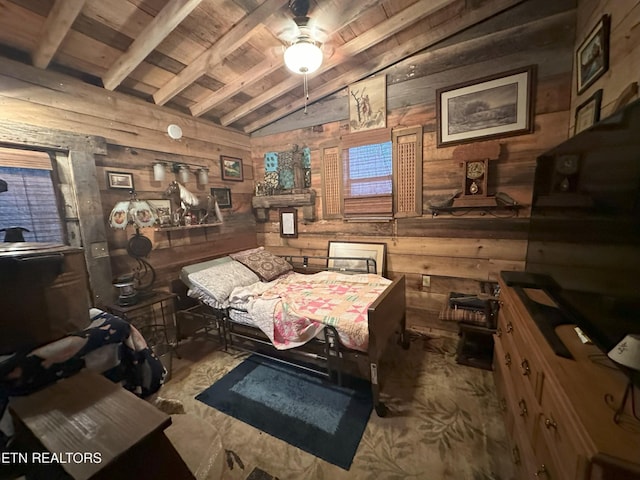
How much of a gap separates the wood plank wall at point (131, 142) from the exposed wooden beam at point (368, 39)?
74 centimetres

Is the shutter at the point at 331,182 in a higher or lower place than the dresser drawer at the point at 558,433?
higher

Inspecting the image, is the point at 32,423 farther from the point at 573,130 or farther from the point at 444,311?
the point at 573,130

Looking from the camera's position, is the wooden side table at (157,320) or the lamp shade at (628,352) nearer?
the lamp shade at (628,352)

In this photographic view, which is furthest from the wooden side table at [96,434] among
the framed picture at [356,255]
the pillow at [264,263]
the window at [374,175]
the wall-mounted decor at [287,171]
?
the wall-mounted decor at [287,171]

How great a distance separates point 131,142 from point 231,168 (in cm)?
114

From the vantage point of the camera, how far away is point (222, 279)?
2.61 m

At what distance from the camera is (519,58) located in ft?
7.32

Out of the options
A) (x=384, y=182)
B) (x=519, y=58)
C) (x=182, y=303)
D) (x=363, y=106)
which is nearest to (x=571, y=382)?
(x=384, y=182)

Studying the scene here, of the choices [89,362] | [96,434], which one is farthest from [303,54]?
[96,434]

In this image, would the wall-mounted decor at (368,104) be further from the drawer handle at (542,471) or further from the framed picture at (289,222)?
the drawer handle at (542,471)

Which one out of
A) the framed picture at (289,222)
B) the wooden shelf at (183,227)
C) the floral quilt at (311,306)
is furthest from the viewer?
the framed picture at (289,222)

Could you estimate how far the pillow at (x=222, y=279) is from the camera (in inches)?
97.2

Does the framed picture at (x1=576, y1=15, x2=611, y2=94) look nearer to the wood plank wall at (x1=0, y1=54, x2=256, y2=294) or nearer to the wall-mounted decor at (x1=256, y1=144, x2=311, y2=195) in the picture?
the wall-mounted decor at (x1=256, y1=144, x2=311, y2=195)

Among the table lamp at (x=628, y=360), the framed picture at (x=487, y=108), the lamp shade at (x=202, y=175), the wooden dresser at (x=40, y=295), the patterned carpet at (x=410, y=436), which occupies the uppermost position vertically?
the framed picture at (x=487, y=108)
